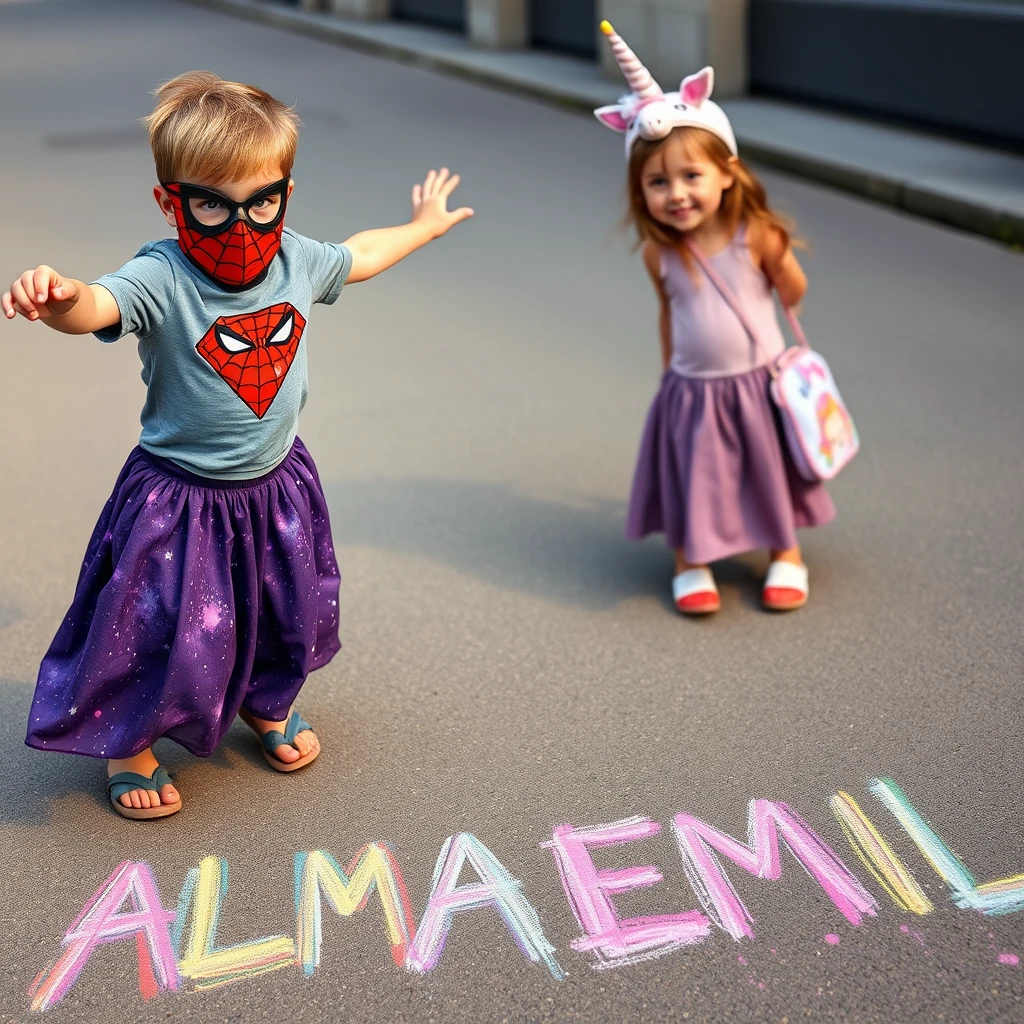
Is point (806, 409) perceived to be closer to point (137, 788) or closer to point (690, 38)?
point (137, 788)

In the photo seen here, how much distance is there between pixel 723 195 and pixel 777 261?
24cm

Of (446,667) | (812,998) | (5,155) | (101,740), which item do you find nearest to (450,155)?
(5,155)

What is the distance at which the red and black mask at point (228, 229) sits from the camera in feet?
9.26

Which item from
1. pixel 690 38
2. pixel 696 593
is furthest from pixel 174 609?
pixel 690 38

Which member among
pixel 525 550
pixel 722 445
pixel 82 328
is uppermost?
pixel 82 328

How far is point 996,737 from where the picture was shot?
333cm

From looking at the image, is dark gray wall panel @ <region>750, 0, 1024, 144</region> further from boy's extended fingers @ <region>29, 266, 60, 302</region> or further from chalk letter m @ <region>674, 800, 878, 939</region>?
boy's extended fingers @ <region>29, 266, 60, 302</region>

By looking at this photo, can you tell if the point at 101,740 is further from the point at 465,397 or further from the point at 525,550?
the point at 465,397

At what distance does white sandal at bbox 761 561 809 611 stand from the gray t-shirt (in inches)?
62.6

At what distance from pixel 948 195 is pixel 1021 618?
4817 millimetres

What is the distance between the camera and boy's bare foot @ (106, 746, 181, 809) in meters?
3.13

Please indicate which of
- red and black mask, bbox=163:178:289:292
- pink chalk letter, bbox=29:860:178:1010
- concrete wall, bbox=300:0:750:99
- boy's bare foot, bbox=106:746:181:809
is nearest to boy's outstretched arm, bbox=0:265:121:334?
red and black mask, bbox=163:178:289:292

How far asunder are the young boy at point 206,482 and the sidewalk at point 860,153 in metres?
5.65

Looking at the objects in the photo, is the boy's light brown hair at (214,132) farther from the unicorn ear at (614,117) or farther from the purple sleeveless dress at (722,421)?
the purple sleeveless dress at (722,421)
